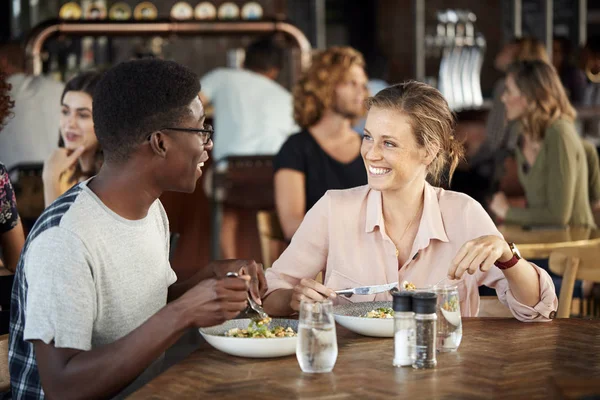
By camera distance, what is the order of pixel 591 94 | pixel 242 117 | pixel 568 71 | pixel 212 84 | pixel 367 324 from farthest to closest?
pixel 568 71 → pixel 591 94 → pixel 212 84 → pixel 242 117 → pixel 367 324

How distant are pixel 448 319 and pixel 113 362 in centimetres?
70

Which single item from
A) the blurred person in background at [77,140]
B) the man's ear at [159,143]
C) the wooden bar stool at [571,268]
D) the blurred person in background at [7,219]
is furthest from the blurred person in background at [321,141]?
the man's ear at [159,143]

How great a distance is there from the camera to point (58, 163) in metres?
3.65

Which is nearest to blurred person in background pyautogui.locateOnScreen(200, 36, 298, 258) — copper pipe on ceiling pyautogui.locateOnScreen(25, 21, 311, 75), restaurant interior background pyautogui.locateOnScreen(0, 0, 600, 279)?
restaurant interior background pyautogui.locateOnScreen(0, 0, 600, 279)

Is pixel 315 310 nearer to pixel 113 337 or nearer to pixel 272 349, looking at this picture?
pixel 272 349

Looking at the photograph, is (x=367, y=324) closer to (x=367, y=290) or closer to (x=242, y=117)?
(x=367, y=290)

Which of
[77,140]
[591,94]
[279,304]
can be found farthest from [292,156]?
[591,94]

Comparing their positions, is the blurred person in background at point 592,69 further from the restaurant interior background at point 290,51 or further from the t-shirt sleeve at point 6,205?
the t-shirt sleeve at point 6,205

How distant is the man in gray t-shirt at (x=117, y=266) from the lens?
175cm

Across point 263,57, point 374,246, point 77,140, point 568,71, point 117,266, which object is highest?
point 263,57

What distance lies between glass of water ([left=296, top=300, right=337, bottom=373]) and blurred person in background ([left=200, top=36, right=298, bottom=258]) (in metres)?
4.35

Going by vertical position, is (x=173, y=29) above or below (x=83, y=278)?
above

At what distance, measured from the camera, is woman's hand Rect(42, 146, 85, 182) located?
363 cm

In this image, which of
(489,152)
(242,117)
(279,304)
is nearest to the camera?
(279,304)
